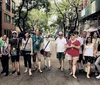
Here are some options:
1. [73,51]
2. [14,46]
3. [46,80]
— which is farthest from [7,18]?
[46,80]

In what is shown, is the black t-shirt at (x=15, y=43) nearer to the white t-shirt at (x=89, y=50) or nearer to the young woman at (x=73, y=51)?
the young woman at (x=73, y=51)

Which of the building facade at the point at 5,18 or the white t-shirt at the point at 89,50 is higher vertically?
the building facade at the point at 5,18

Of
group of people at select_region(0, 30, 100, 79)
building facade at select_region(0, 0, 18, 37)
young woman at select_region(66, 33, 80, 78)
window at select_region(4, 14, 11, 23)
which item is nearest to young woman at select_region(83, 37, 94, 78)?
group of people at select_region(0, 30, 100, 79)

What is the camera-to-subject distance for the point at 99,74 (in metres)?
10.6

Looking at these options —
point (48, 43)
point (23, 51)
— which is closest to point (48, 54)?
point (48, 43)

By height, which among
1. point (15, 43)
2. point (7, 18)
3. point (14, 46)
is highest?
point (7, 18)

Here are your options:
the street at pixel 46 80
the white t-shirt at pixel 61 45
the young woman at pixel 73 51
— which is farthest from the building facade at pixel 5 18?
the young woman at pixel 73 51

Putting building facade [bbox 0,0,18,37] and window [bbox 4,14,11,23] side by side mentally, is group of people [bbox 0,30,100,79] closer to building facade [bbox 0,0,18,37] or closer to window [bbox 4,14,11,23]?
building facade [bbox 0,0,18,37]

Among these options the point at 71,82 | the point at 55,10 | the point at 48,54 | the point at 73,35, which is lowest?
the point at 71,82

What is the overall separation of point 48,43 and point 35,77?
271 cm

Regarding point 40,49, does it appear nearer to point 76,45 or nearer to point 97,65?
point 76,45

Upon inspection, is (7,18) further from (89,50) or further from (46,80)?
(46,80)

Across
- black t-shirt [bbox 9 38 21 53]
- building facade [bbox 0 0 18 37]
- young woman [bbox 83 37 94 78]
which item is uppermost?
building facade [bbox 0 0 18 37]

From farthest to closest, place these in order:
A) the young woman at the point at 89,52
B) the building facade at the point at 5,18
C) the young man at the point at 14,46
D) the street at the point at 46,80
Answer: the building facade at the point at 5,18 < the young man at the point at 14,46 < the young woman at the point at 89,52 < the street at the point at 46,80
